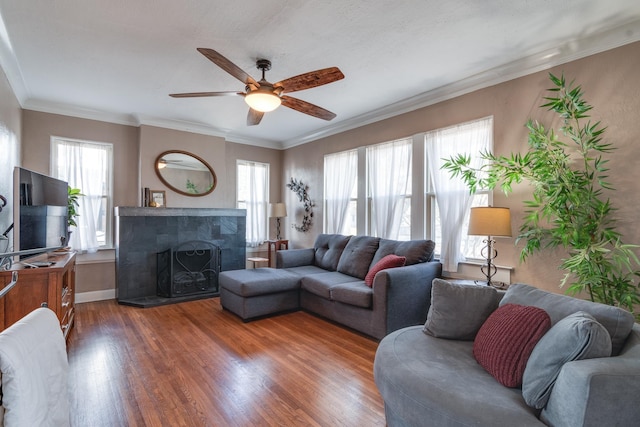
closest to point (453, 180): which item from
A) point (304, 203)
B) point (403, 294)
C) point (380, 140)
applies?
point (380, 140)

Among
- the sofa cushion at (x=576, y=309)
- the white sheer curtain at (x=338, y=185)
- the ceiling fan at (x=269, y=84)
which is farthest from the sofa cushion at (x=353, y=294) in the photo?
the ceiling fan at (x=269, y=84)

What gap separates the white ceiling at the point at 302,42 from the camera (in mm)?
2242

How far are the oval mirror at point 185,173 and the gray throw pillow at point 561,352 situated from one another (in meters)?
4.87

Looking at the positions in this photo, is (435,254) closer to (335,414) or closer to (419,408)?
(335,414)


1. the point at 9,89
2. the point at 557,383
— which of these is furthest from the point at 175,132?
the point at 557,383

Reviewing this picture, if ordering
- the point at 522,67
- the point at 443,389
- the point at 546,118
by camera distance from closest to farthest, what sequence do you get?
the point at 443,389 → the point at 546,118 → the point at 522,67

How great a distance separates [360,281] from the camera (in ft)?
12.1

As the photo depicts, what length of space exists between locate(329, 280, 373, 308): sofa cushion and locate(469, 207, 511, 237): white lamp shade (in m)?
1.13

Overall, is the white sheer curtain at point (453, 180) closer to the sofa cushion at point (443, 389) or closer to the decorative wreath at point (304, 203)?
the sofa cushion at point (443, 389)

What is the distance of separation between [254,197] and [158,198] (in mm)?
1674

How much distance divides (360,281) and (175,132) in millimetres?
3584

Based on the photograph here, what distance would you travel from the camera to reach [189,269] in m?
4.84

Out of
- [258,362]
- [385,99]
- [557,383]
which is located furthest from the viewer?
[385,99]

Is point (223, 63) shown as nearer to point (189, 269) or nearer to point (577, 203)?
point (577, 203)
